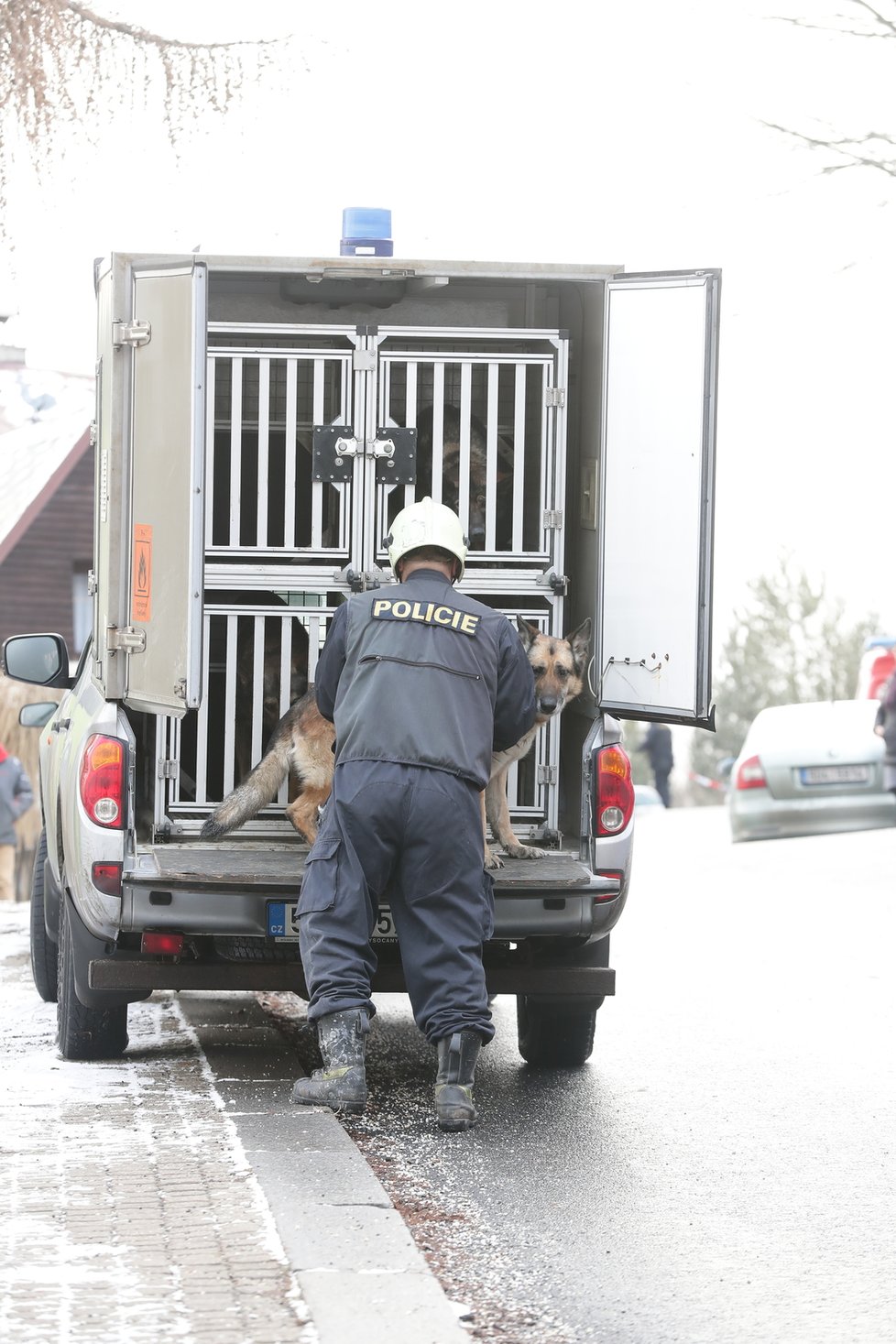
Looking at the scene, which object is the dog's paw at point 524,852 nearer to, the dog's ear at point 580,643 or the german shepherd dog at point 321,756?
the german shepherd dog at point 321,756

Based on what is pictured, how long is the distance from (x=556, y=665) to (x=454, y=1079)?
169cm

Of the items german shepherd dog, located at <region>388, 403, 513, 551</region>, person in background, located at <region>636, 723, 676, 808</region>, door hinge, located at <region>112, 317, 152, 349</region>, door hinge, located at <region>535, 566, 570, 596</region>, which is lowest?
person in background, located at <region>636, 723, 676, 808</region>

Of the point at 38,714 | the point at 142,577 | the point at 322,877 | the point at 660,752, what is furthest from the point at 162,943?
the point at 660,752

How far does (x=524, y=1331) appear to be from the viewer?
4.11 m

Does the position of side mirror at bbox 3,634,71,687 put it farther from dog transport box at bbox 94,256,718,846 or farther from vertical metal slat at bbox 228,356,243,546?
vertical metal slat at bbox 228,356,243,546

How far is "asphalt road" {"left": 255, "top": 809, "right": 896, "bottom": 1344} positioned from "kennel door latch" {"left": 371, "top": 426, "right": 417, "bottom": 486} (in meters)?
2.36

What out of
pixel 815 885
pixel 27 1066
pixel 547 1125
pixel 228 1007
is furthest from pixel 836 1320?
pixel 815 885

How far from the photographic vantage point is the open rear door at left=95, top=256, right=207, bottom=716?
6.36m

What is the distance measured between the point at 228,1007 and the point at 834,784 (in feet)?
31.9

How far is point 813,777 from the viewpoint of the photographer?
56.3ft

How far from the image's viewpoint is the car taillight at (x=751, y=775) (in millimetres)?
17188

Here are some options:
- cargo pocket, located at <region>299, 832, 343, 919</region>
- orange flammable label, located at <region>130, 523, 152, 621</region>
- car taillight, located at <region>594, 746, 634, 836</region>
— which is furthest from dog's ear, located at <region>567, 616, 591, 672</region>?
orange flammable label, located at <region>130, 523, 152, 621</region>

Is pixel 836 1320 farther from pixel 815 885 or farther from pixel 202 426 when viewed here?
pixel 815 885

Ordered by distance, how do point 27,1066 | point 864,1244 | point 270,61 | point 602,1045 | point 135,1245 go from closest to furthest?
point 135,1245 → point 864,1244 → point 27,1066 → point 602,1045 → point 270,61
